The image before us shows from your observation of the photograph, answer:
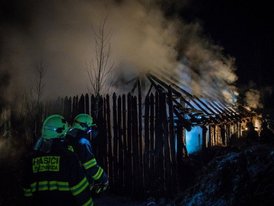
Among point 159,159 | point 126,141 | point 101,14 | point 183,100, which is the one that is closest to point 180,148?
point 159,159

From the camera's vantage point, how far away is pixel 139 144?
793 cm

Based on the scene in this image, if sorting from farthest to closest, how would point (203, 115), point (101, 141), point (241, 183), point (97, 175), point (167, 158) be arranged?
point (203, 115), point (101, 141), point (167, 158), point (241, 183), point (97, 175)

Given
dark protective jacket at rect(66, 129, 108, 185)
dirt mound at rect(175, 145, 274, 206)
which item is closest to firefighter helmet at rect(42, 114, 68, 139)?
dark protective jacket at rect(66, 129, 108, 185)

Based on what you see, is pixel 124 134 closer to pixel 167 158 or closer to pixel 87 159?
pixel 167 158

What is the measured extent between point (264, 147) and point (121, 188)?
4.51 m

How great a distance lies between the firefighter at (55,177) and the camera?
3137 mm

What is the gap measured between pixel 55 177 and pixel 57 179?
3 centimetres

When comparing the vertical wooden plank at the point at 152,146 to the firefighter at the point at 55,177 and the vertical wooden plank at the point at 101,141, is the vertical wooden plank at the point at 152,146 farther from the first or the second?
the firefighter at the point at 55,177

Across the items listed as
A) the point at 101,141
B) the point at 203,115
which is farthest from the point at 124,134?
the point at 203,115

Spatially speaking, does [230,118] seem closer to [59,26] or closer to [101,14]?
[101,14]

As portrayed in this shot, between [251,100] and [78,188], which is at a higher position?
[251,100]

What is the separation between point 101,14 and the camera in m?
12.3

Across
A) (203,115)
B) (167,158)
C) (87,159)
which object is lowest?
(167,158)

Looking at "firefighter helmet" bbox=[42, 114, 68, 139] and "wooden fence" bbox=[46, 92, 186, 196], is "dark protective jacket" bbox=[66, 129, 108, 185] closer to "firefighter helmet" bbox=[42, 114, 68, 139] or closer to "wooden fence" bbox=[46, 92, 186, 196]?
"firefighter helmet" bbox=[42, 114, 68, 139]
